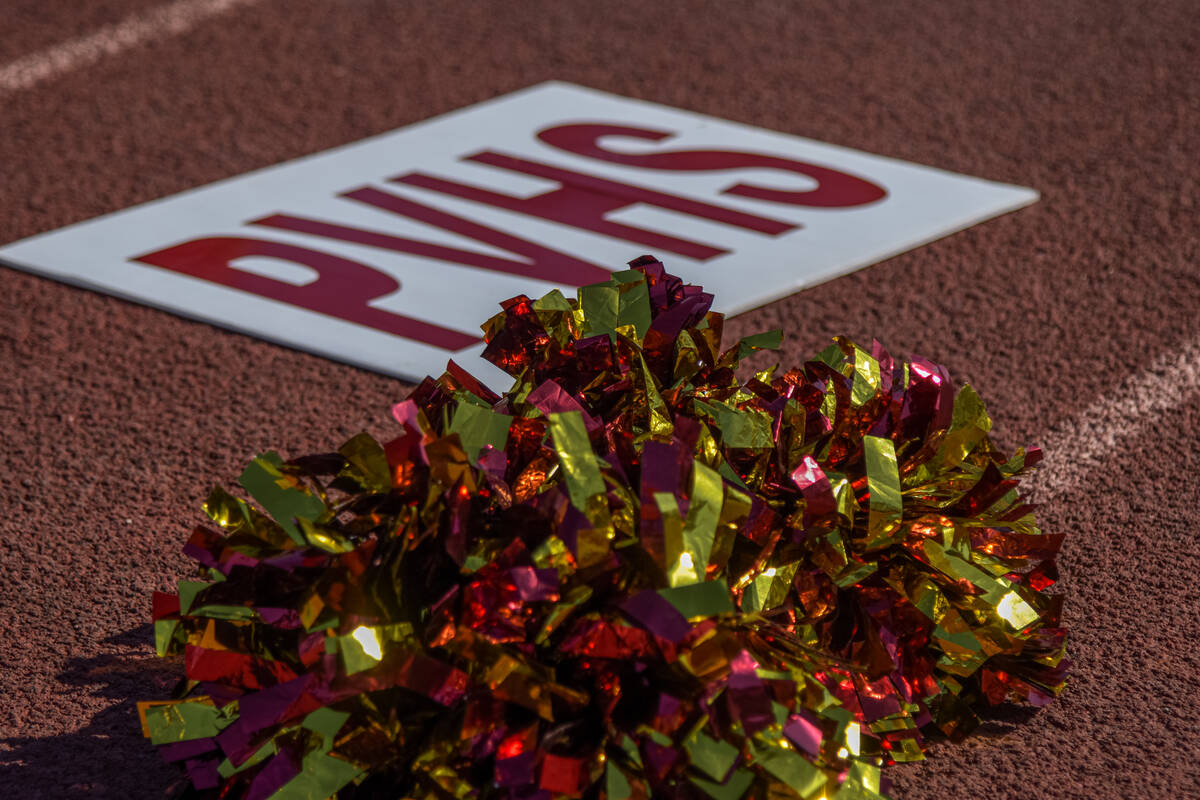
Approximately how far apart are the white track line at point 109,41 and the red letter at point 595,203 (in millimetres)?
1550

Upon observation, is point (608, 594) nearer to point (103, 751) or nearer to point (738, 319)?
point (103, 751)

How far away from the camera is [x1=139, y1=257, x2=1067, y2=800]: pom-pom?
1.56 metres

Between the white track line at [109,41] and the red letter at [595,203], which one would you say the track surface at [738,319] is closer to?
the white track line at [109,41]

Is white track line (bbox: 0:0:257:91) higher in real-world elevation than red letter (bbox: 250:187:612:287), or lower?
higher

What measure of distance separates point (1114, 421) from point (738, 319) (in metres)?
0.85

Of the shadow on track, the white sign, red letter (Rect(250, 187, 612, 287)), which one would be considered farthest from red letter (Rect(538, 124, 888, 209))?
the shadow on track

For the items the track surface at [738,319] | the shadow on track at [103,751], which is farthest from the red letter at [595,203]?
the shadow on track at [103,751]

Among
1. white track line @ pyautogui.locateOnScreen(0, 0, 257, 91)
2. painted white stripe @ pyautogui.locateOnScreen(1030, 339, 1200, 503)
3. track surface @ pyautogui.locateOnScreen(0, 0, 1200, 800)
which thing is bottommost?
painted white stripe @ pyautogui.locateOnScreen(1030, 339, 1200, 503)

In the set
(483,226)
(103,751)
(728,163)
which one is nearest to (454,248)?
(483,226)

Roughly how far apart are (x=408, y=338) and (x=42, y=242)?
3.69 ft

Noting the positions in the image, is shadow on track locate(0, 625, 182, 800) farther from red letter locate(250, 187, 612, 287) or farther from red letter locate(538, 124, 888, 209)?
red letter locate(538, 124, 888, 209)

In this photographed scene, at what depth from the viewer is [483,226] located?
377 cm

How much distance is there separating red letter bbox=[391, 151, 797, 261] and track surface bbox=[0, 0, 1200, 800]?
0.40 meters

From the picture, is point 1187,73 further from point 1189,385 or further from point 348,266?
point 348,266
